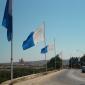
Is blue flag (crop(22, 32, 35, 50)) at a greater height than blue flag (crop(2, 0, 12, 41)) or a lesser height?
lesser

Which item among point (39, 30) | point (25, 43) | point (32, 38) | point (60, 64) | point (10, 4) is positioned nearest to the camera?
point (10, 4)

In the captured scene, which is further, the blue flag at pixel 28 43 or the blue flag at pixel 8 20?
the blue flag at pixel 28 43

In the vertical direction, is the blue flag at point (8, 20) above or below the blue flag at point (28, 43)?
above

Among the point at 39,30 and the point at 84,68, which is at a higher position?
the point at 39,30

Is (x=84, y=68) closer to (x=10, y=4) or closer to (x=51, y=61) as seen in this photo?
(x=10, y=4)

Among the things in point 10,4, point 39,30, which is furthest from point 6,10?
point 39,30

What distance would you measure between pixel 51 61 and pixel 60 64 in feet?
24.0

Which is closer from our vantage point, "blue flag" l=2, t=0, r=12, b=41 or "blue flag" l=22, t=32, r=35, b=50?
"blue flag" l=2, t=0, r=12, b=41

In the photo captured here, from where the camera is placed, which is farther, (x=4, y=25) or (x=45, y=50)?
(x=45, y=50)

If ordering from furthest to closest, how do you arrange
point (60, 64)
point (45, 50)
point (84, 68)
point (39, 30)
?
point (60, 64)
point (84, 68)
point (45, 50)
point (39, 30)

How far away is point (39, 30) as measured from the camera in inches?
1358

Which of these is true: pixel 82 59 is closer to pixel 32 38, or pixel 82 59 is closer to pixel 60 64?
pixel 60 64

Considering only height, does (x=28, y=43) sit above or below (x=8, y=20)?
below

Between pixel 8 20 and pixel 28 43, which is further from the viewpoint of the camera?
pixel 28 43
